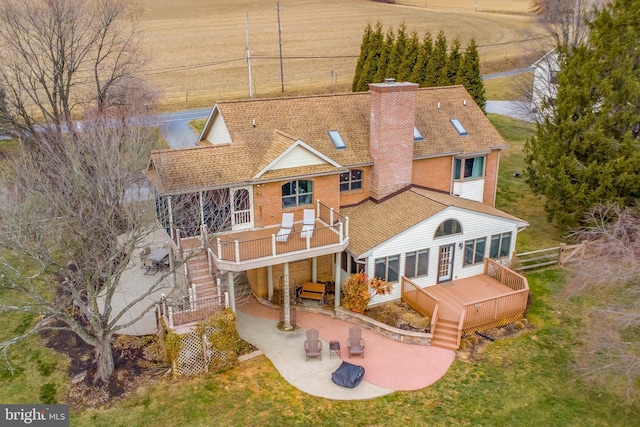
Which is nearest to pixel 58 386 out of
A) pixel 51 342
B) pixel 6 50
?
pixel 51 342

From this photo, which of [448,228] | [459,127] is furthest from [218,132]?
[459,127]

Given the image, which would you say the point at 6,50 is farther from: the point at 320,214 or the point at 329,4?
the point at 329,4

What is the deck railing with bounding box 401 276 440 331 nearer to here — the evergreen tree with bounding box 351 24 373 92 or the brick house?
the brick house

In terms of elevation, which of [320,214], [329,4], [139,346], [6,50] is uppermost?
[329,4]

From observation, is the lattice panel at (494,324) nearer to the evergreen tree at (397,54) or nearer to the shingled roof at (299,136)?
the shingled roof at (299,136)

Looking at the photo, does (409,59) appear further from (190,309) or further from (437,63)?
(190,309)

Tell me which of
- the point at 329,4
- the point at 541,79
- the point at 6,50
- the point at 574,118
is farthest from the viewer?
the point at 329,4

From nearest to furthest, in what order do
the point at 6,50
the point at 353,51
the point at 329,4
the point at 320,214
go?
the point at 320,214 < the point at 6,50 < the point at 353,51 < the point at 329,4
